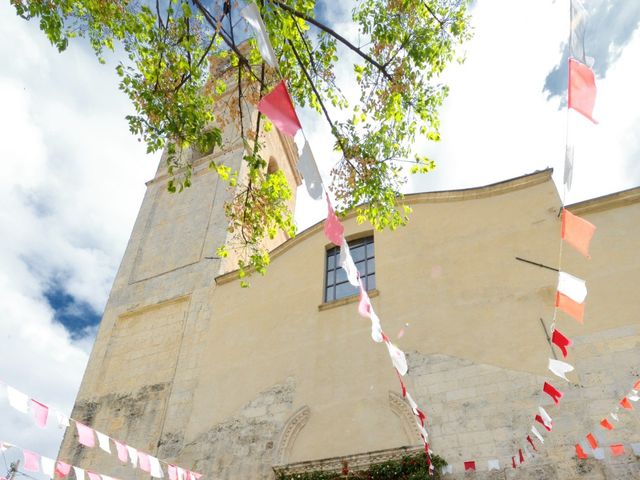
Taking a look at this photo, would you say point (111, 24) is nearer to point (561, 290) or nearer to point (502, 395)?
point (561, 290)

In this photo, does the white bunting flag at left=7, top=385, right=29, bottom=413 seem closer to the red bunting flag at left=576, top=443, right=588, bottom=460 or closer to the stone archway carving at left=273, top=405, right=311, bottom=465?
the stone archway carving at left=273, top=405, right=311, bottom=465

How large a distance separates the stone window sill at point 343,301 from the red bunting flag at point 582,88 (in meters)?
5.27

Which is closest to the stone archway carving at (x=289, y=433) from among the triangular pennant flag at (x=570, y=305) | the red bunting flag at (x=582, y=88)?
the triangular pennant flag at (x=570, y=305)

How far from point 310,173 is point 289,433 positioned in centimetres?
451

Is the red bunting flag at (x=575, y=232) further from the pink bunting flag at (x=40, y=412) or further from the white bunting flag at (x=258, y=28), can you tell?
the pink bunting flag at (x=40, y=412)

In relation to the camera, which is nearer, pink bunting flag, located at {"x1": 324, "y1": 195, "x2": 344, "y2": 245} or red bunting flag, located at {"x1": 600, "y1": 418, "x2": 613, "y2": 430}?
pink bunting flag, located at {"x1": 324, "y1": 195, "x2": 344, "y2": 245}

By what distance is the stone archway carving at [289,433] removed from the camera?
22.2 feet


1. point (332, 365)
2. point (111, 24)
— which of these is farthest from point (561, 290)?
point (111, 24)

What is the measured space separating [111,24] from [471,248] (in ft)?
18.6

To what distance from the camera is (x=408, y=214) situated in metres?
8.49

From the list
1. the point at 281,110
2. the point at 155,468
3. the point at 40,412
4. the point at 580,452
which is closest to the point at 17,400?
the point at 40,412

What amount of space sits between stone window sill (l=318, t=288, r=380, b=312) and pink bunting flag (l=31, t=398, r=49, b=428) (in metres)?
4.10

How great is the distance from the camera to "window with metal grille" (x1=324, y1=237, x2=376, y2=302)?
330 inches

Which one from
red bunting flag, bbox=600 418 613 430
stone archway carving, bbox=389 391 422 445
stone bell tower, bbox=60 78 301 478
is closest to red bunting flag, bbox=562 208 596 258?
red bunting flag, bbox=600 418 613 430
